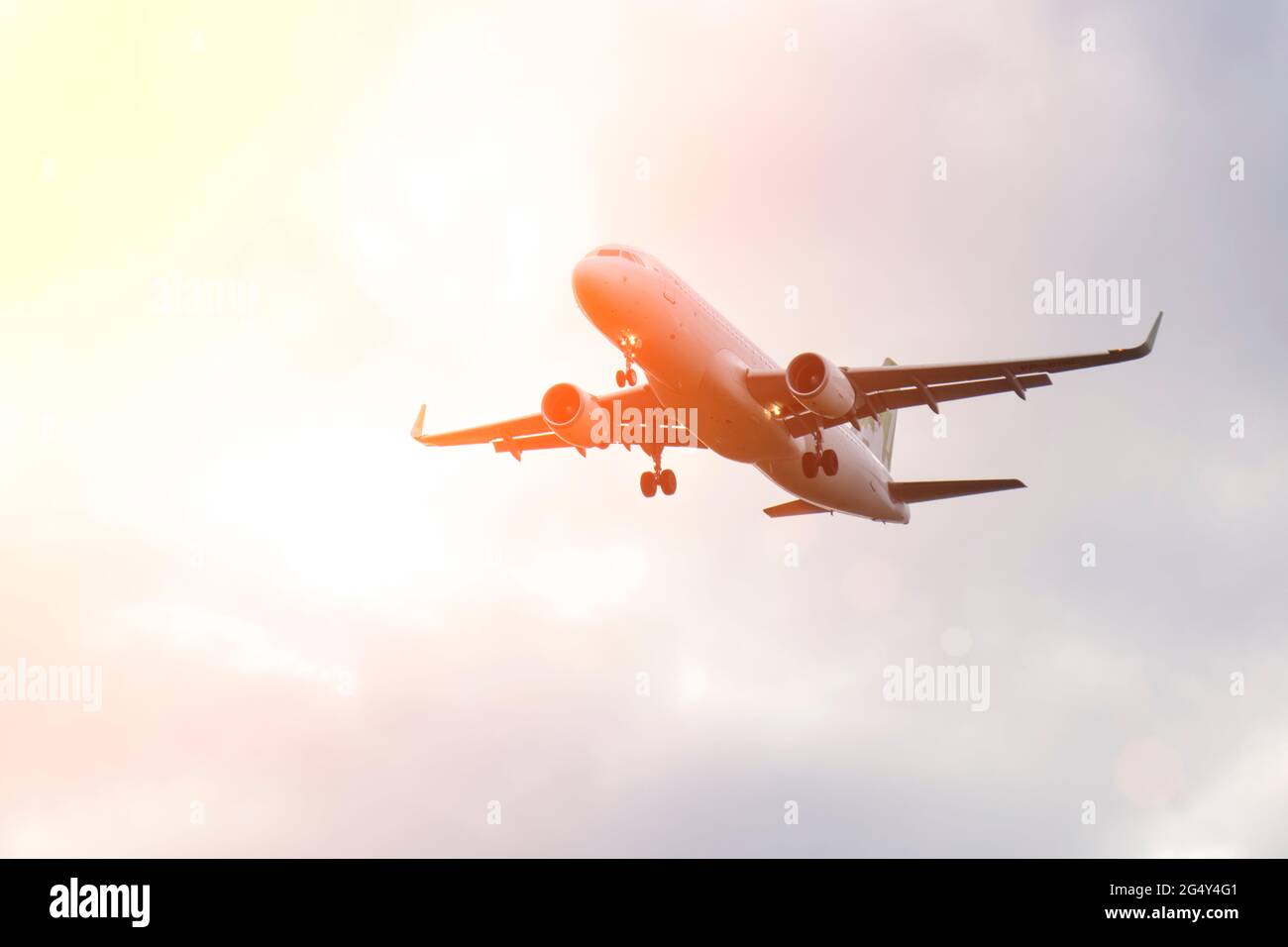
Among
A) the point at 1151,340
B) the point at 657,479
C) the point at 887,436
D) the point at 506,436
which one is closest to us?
the point at 1151,340

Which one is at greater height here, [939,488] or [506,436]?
[506,436]

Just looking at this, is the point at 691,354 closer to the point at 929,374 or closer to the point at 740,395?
the point at 740,395

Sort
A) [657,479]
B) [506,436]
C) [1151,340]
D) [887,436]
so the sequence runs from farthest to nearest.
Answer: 1. [887,436]
2. [506,436]
3. [657,479]
4. [1151,340]

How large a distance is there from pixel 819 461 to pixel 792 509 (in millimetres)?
7783

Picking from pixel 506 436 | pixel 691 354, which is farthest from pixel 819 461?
pixel 506 436

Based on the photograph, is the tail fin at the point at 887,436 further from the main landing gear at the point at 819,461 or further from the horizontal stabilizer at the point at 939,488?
the main landing gear at the point at 819,461

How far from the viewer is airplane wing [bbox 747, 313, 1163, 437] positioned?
34594 millimetres

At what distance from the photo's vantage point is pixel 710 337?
34156 millimetres

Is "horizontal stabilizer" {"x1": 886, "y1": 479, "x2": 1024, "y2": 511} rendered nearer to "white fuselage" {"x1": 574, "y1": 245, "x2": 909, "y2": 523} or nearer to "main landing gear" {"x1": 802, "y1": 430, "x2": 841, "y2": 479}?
"white fuselage" {"x1": 574, "y1": 245, "x2": 909, "y2": 523}

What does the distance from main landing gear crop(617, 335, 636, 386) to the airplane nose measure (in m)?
1.23

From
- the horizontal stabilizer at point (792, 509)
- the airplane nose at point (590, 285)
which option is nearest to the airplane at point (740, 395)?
the airplane nose at point (590, 285)

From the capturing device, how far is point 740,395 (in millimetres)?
34469

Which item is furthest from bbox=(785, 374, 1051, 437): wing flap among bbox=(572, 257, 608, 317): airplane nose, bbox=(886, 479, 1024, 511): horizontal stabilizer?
bbox=(572, 257, 608, 317): airplane nose
